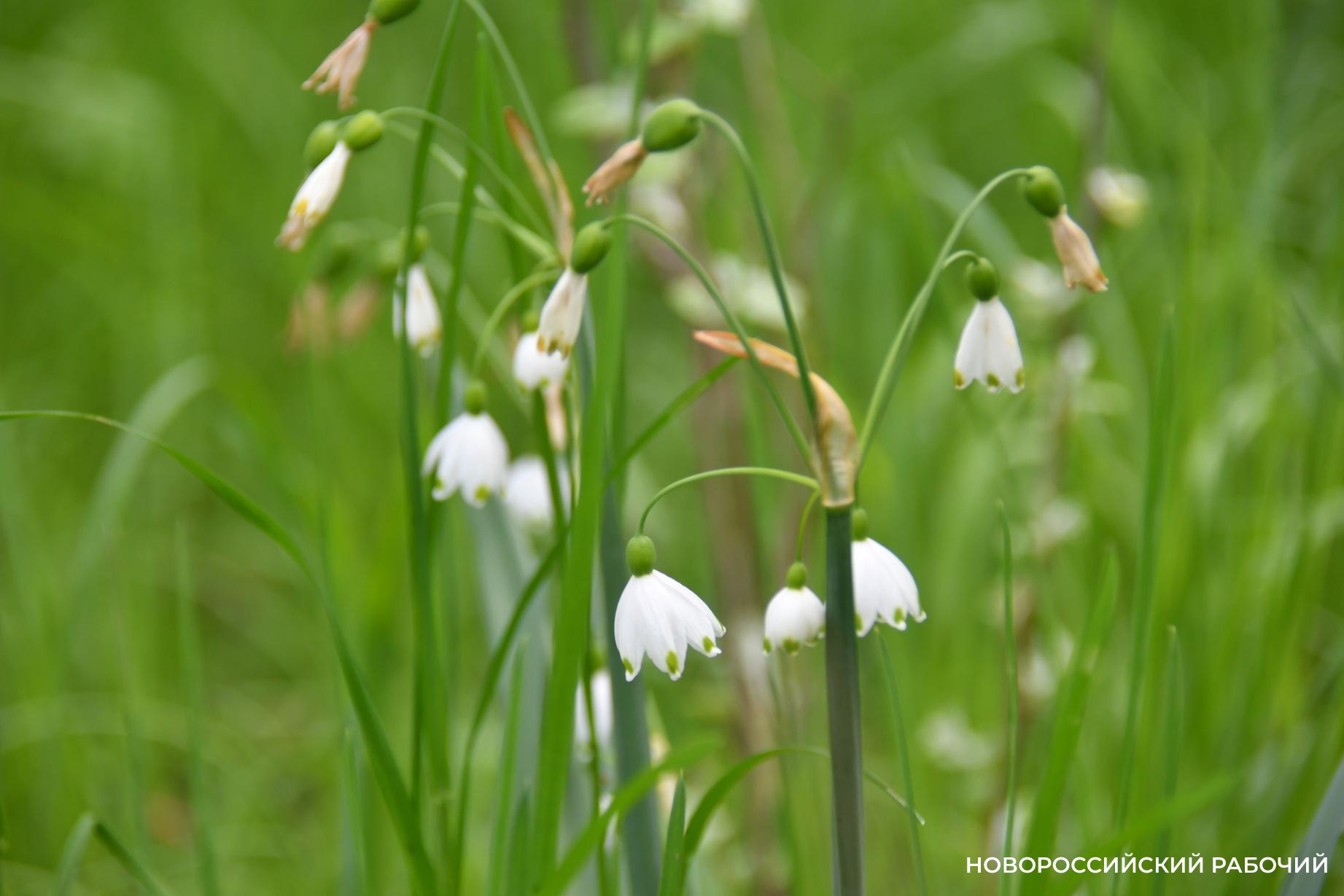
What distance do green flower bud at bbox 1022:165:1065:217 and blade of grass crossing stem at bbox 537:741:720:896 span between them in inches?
19.5

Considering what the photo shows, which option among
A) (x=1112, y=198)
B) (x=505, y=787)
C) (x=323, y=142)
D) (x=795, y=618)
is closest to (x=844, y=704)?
(x=795, y=618)

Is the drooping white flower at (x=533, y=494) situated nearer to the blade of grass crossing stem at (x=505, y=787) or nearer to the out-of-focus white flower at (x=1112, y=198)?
the blade of grass crossing stem at (x=505, y=787)

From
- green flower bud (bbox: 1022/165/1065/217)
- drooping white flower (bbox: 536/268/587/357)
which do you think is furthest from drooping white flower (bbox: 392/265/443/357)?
green flower bud (bbox: 1022/165/1065/217)

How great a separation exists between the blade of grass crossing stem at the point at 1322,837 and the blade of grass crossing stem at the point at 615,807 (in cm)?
57

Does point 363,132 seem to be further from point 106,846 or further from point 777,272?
point 106,846

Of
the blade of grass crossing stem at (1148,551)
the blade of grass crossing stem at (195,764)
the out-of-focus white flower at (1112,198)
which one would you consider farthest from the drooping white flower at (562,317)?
the out-of-focus white flower at (1112,198)

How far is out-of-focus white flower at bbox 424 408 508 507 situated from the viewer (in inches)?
41.8

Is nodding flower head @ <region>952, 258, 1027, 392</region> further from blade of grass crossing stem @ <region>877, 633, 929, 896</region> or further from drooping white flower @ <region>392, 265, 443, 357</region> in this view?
drooping white flower @ <region>392, 265, 443, 357</region>

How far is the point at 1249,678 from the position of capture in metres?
1.51

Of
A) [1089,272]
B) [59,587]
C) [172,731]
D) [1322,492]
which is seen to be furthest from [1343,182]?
[59,587]

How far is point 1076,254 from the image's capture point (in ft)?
2.85

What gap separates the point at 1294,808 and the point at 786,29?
3234 mm

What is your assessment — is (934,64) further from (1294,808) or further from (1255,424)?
(1294,808)

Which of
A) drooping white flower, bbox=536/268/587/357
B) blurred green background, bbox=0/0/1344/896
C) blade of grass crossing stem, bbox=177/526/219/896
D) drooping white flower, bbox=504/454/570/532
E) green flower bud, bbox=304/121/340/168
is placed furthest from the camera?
blurred green background, bbox=0/0/1344/896
